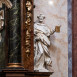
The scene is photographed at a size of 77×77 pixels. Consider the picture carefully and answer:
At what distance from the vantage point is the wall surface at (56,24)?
1277cm

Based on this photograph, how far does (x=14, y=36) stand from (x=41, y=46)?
57.3 inches

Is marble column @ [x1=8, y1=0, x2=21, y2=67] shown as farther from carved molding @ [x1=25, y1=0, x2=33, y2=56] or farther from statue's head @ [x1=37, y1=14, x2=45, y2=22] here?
statue's head @ [x1=37, y1=14, x2=45, y2=22]

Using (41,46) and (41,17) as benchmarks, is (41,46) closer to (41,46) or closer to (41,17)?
(41,46)

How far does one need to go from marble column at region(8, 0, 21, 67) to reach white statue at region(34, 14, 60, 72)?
47.4 inches

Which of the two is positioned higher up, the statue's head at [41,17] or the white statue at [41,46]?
the statue's head at [41,17]

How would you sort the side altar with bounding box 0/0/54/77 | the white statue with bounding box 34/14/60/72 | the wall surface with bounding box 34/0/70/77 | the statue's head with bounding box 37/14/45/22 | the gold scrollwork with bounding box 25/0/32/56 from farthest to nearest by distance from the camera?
the wall surface with bounding box 34/0/70/77
the statue's head with bounding box 37/14/45/22
the white statue with bounding box 34/14/60/72
the gold scrollwork with bounding box 25/0/32/56
the side altar with bounding box 0/0/54/77

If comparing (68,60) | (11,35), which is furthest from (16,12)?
(68,60)

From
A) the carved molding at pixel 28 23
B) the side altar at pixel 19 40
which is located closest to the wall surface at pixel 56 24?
the carved molding at pixel 28 23

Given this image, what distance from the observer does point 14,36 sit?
432 inches

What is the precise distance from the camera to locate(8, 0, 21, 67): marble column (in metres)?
10.9

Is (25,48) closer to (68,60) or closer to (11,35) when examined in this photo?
(11,35)

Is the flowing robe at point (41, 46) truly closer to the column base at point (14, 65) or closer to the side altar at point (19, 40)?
the side altar at point (19, 40)

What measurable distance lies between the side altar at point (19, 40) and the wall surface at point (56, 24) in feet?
4.83

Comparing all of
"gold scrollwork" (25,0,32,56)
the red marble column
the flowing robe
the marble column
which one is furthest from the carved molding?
the red marble column
